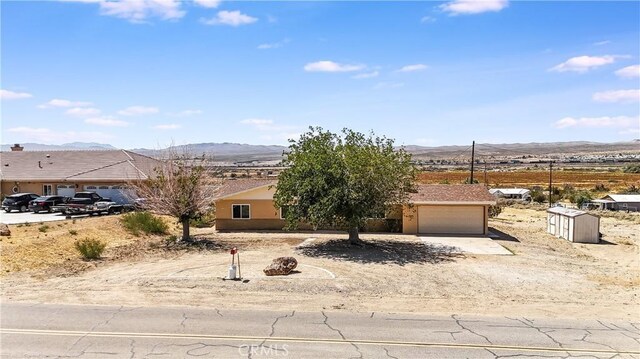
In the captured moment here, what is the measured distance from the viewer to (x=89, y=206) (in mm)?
41062

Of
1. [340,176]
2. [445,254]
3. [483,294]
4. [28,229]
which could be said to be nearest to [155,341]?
[483,294]

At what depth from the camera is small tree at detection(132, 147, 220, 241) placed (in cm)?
2995

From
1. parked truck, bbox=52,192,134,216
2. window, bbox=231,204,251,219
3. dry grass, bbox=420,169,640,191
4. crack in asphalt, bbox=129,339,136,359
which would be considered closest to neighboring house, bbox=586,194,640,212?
dry grass, bbox=420,169,640,191

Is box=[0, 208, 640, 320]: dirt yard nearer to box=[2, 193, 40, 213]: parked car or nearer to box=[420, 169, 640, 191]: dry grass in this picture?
box=[2, 193, 40, 213]: parked car

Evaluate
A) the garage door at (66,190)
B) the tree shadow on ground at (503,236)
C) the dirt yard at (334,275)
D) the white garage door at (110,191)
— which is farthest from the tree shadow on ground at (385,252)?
the garage door at (66,190)

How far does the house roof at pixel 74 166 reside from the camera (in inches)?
1914

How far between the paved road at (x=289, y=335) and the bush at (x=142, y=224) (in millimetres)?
17597

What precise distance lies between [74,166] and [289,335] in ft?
147

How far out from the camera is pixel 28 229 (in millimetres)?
31469

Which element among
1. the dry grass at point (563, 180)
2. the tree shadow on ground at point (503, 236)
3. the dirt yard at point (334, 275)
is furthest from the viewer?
the dry grass at point (563, 180)

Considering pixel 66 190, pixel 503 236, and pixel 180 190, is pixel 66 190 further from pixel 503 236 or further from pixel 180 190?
pixel 503 236

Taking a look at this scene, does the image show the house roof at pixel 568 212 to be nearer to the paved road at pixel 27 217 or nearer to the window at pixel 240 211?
the window at pixel 240 211

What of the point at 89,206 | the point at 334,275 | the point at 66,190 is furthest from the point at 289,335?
the point at 66,190

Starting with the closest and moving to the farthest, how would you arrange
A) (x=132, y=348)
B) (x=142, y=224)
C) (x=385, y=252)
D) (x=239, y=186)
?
(x=132, y=348), (x=385, y=252), (x=142, y=224), (x=239, y=186)
